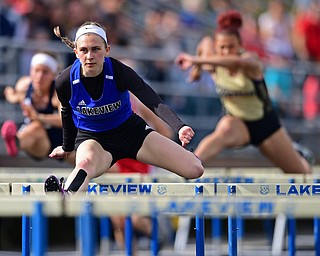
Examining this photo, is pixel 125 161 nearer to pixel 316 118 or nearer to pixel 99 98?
pixel 99 98

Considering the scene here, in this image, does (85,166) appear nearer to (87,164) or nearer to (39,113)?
(87,164)

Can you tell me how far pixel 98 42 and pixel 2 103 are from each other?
17.7ft

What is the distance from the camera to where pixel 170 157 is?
23.9 ft

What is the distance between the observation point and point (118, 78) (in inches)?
285

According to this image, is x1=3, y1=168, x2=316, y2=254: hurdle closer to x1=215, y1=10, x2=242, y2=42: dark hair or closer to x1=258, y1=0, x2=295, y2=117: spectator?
x1=215, y1=10, x2=242, y2=42: dark hair

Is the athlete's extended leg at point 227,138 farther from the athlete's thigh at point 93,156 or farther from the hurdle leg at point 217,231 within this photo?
the athlete's thigh at point 93,156

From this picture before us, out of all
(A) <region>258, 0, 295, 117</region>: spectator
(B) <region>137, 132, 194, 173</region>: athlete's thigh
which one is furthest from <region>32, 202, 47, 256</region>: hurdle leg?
(A) <region>258, 0, 295, 117</region>: spectator

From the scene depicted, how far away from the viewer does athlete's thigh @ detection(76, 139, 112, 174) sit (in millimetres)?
7066

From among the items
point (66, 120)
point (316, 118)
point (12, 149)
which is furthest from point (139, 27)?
point (66, 120)

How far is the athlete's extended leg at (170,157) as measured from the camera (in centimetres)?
725

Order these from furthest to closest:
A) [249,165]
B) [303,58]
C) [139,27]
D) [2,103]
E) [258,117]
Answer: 1. [303,58]
2. [139,27]
3. [249,165]
4. [2,103]
5. [258,117]

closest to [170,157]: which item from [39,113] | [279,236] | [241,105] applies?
[241,105]

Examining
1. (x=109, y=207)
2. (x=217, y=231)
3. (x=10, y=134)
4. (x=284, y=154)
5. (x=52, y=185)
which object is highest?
(x=10, y=134)

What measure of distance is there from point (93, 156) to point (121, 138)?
1.25 feet
